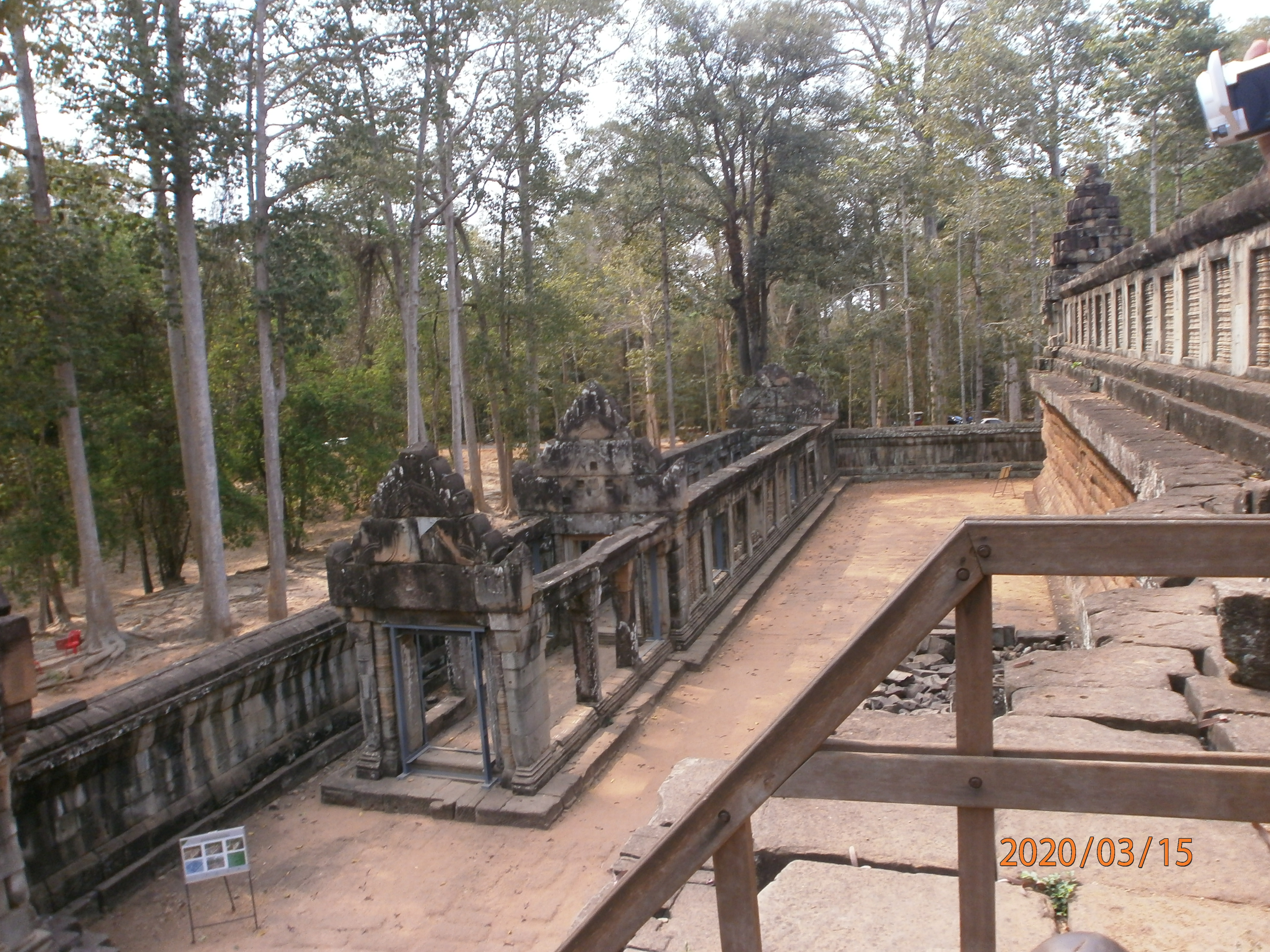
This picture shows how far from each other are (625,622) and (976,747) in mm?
7786

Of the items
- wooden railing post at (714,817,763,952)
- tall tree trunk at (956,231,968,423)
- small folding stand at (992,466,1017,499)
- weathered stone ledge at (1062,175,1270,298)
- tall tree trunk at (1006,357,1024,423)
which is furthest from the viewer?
tall tree trunk at (956,231,968,423)

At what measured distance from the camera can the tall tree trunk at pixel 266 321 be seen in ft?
54.5

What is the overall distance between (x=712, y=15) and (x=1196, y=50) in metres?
11.5

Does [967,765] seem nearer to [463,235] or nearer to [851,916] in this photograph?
[851,916]

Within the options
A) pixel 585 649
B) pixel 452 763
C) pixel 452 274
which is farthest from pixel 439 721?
pixel 452 274

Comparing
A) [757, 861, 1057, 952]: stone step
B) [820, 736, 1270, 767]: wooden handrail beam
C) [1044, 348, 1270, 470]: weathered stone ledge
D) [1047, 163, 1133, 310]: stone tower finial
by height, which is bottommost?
[757, 861, 1057, 952]: stone step

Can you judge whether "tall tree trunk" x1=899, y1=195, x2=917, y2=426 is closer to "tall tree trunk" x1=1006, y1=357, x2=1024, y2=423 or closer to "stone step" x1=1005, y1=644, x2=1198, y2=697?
"tall tree trunk" x1=1006, y1=357, x2=1024, y2=423

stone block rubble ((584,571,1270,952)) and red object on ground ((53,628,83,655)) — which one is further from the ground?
stone block rubble ((584,571,1270,952))

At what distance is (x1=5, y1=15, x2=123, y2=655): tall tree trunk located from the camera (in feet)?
47.9

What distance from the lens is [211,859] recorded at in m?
5.48

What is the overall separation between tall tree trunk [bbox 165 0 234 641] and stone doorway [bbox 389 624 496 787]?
337 inches

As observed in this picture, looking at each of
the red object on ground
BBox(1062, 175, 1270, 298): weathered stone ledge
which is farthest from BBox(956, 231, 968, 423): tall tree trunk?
the red object on ground

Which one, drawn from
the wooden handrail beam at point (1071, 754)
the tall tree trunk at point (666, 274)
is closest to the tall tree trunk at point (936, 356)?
the tall tree trunk at point (666, 274)
